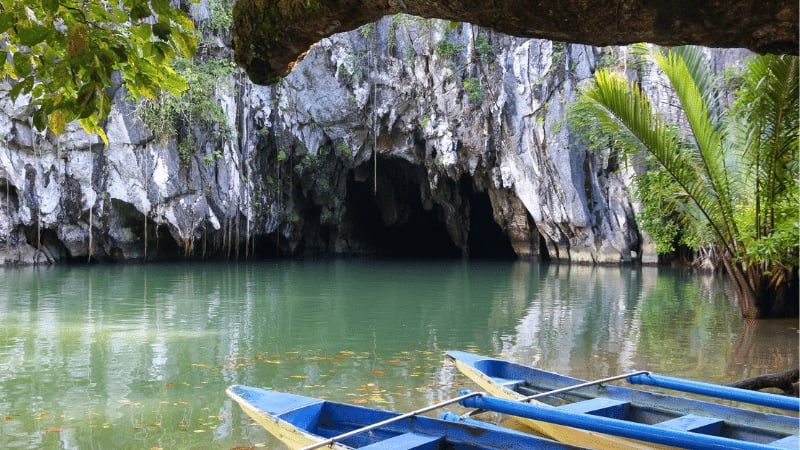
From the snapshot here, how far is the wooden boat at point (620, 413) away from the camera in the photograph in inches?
140

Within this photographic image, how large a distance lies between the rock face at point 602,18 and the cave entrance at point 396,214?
1132 inches

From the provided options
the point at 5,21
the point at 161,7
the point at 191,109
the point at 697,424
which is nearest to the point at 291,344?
the point at 697,424

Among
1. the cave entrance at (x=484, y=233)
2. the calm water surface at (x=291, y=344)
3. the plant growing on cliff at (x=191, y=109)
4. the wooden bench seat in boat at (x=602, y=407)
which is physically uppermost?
the plant growing on cliff at (x=191, y=109)

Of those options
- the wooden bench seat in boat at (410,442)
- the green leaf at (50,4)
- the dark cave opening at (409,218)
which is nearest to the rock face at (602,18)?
the green leaf at (50,4)

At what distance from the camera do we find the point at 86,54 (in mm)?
2564

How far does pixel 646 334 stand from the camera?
9555 millimetres

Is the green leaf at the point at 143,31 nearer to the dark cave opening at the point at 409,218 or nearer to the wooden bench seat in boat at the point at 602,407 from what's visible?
the wooden bench seat in boat at the point at 602,407

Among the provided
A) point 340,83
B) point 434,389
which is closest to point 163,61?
point 434,389

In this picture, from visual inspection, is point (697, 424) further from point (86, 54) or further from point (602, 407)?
point (86, 54)

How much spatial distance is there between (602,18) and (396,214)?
32.6 metres

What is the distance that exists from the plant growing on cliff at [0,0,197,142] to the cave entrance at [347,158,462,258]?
28.2m

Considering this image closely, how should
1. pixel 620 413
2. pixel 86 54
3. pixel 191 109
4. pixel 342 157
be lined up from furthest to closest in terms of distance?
pixel 342 157 → pixel 191 109 → pixel 620 413 → pixel 86 54

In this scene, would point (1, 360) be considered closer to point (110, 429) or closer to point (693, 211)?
point (110, 429)

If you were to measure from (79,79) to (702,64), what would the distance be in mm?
10109
